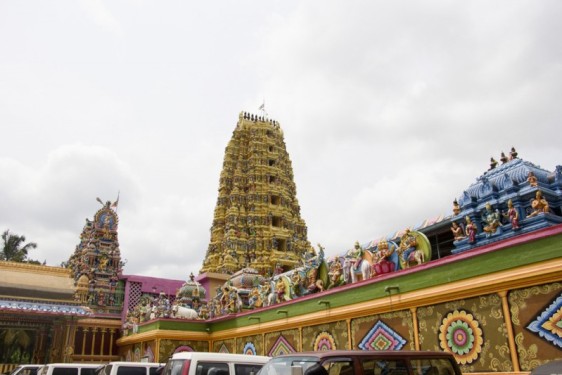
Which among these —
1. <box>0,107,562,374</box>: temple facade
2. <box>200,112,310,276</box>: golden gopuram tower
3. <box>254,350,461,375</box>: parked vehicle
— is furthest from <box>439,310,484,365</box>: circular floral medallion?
<box>200,112,310,276</box>: golden gopuram tower

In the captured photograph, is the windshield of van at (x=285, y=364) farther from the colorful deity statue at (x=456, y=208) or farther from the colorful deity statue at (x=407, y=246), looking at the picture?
the colorful deity statue at (x=456, y=208)

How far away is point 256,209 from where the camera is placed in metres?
46.5

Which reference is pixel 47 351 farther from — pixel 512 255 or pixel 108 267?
pixel 512 255

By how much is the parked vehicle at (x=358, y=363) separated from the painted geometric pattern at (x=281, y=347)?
1122 centimetres

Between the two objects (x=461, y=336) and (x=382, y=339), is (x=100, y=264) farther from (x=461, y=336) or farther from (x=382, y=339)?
(x=461, y=336)

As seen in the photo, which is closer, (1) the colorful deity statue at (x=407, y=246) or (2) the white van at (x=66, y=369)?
(1) the colorful deity statue at (x=407, y=246)

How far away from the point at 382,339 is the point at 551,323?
5062 mm

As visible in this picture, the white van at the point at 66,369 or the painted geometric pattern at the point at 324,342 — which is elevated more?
the painted geometric pattern at the point at 324,342

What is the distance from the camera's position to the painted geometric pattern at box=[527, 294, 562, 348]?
29.8ft

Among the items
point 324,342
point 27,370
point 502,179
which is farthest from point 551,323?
point 27,370

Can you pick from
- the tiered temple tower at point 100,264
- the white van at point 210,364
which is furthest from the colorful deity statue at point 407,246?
the tiered temple tower at point 100,264

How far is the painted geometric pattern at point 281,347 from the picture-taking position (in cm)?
1753

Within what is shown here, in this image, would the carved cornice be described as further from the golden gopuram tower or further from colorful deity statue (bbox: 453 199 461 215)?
the golden gopuram tower

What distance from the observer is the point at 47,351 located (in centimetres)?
2669
